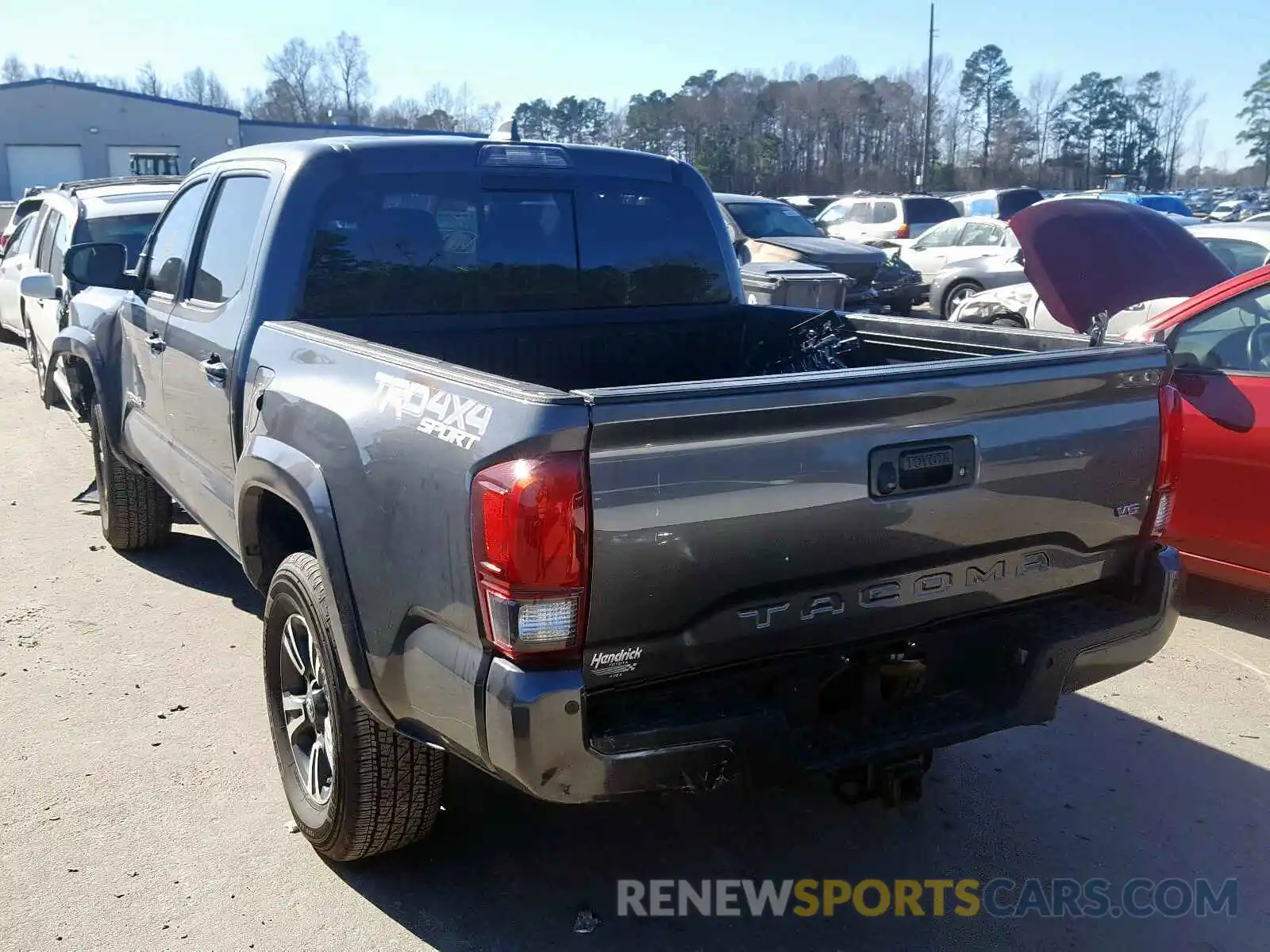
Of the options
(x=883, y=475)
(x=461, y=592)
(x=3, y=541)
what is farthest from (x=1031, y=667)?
(x=3, y=541)

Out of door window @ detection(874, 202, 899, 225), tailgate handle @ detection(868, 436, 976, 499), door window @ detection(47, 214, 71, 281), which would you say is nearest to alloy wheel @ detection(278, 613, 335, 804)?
tailgate handle @ detection(868, 436, 976, 499)

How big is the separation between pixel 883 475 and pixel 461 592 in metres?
1.03

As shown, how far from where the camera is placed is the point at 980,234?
18.1 metres

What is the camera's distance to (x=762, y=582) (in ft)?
8.71

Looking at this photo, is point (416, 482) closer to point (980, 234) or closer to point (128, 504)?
point (128, 504)

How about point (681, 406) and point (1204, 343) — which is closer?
point (681, 406)

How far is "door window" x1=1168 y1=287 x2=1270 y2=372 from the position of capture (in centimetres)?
517

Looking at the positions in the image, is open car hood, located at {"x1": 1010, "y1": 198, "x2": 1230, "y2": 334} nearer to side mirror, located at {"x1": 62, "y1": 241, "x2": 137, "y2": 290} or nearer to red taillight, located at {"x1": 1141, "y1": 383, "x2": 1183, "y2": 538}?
red taillight, located at {"x1": 1141, "y1": 383, "x2": 1183, "y2": 538}

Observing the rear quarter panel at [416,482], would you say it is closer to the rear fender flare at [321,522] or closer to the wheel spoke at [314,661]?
the rear fender flare at [321,522]

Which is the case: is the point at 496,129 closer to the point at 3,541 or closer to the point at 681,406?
the point at 681,406

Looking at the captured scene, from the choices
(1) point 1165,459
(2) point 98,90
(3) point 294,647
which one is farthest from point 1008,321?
(2) point 98,90

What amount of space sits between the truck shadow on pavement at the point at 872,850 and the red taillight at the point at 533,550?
27.3 inches

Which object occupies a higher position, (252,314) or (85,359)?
(252,314)

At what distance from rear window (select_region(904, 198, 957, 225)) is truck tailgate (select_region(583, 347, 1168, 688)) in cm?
2143
